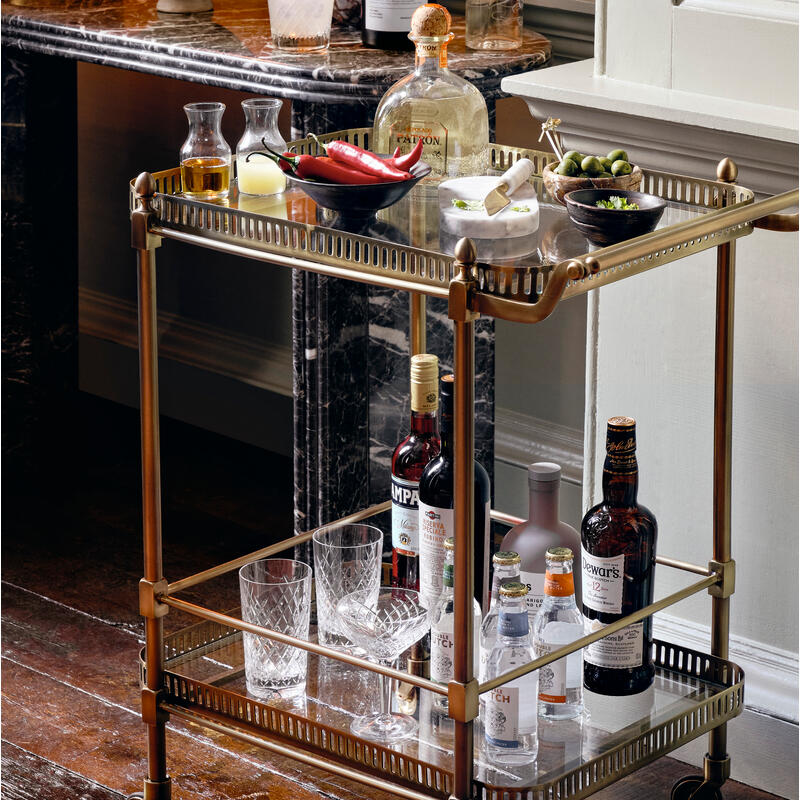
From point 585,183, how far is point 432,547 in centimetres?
47

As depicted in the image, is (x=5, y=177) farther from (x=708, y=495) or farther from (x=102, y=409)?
(x=708, y=495)

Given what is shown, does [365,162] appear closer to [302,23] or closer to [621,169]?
[621,169]

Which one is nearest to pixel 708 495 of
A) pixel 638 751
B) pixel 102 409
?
pixel 638 751

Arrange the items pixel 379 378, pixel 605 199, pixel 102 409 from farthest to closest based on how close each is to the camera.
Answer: pixel 102 409
pixel 379 378
pixel 605 199

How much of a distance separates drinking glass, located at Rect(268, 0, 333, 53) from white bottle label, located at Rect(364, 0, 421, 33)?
7cm

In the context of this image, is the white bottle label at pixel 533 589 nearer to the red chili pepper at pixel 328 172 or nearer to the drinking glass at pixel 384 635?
the drinking glass at pixel 384 635

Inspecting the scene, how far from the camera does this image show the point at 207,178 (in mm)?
1704

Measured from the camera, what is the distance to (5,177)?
2877 mm

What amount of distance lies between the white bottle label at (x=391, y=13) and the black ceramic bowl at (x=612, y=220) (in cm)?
80

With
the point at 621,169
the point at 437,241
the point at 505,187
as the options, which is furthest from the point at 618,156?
the point at 437,241

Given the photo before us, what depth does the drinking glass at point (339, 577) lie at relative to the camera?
1.79 m

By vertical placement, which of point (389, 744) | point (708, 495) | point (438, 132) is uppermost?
point (438, 132)

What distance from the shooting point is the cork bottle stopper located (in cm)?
171

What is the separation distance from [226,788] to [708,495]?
30.6 inches
